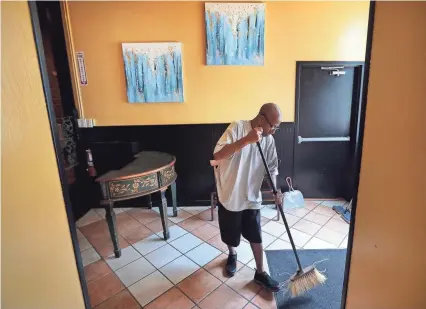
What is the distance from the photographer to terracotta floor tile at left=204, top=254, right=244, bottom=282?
2.07m

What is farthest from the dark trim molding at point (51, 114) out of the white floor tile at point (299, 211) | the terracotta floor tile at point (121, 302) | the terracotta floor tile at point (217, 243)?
the white floor tile at point (299, 211)

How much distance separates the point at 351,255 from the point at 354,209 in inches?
9.3

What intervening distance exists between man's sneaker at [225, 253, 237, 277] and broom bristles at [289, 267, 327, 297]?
522mm

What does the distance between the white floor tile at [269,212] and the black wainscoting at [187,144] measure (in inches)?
15.2

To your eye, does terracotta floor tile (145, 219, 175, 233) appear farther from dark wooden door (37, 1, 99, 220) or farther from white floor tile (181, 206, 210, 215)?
dark wooden door (37, 1, 99, 220)

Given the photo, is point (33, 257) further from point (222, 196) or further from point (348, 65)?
point (348, 65)

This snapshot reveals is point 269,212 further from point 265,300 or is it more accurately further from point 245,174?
point 245,174

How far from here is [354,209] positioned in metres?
1.06

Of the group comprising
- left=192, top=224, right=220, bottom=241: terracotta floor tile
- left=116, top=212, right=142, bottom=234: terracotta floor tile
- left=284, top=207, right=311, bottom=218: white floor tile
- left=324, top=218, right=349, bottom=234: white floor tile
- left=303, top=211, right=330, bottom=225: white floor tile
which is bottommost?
left=324, top=218, right=349, bottom=234: white floor tile

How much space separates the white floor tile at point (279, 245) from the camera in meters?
2.44

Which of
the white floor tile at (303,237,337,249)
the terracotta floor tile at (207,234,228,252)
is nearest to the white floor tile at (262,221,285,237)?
the white floor tile at (303,237,337,249)

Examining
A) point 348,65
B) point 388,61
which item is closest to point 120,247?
point 388,61

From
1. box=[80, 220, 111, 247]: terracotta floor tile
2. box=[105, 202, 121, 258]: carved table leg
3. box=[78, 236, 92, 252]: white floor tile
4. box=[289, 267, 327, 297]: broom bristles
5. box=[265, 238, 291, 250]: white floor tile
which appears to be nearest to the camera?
box=[289, 267, 327, 297]: broom bristles

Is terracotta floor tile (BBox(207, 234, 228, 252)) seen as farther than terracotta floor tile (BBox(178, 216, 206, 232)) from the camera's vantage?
No
